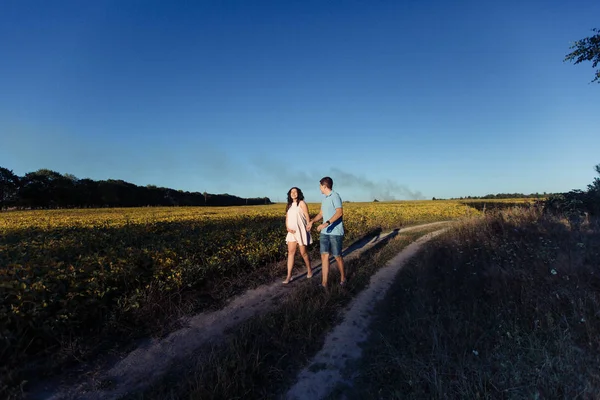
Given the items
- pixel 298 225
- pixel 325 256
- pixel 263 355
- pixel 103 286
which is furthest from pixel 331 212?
pixel 103 286

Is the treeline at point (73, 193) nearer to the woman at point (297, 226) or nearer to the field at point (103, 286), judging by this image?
the field at point (103, 286)

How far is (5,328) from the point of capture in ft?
13.0

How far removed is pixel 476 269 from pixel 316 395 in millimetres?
5246

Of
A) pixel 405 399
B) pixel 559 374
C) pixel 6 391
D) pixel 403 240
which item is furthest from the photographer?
pixel 403 240

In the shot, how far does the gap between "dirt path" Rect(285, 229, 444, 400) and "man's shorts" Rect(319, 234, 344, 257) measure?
3.59ft

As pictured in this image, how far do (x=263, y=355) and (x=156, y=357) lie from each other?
165cm

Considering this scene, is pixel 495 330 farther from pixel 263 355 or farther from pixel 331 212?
pixel 331 212

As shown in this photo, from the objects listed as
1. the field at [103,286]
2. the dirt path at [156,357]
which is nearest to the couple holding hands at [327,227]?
the dirt path at [156,357]

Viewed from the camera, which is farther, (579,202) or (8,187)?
(8,187)

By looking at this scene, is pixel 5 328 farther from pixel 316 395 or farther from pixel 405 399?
pixel 405 399

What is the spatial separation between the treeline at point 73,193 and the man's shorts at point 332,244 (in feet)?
129

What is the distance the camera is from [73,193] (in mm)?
38781

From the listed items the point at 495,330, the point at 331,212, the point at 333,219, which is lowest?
the point at 495,330

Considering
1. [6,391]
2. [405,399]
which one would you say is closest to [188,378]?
[6,391]
